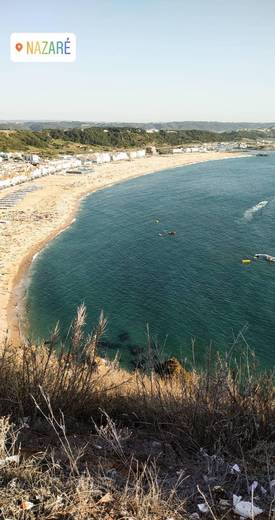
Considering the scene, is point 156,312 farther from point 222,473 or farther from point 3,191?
point 3,191

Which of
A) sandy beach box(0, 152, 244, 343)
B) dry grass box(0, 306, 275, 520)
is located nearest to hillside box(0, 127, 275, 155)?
sandy beach box(0, 152, 244, 343)

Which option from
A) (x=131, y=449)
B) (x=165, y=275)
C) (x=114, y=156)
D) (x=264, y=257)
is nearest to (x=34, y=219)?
(x=165, y=275)

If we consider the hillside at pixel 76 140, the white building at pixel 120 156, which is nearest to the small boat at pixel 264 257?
the white building at pixel 120 156

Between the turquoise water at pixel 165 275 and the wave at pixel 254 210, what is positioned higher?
the wave at pixel 254 210

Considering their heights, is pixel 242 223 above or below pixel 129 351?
above

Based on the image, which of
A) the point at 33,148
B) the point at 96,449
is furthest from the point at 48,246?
the point at 33,148

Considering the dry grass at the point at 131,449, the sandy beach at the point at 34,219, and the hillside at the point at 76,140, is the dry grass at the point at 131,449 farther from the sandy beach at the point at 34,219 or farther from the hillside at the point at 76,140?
the hillside at the point at 76,140
